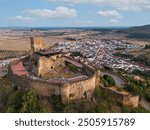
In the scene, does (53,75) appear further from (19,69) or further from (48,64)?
(19,69)

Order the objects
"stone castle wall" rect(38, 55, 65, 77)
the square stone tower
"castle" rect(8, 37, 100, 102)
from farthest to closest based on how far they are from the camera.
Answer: the square stone tower
"stone castle wall" rect(38, 55, 65, 77)
"castle" rect(8, 37, 100, 102)

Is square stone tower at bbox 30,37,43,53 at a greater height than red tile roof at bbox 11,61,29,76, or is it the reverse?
square stone tower at bbox 30,37,43,53

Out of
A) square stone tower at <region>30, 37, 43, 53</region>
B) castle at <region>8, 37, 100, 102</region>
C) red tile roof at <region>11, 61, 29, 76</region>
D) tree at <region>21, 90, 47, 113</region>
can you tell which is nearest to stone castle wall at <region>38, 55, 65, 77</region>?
castle at <region>8, 37, 100, 102</region>

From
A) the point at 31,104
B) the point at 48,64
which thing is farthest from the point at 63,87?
the point at 48,64

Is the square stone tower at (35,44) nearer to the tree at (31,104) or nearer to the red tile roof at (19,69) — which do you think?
the red tile roof at (19,69)

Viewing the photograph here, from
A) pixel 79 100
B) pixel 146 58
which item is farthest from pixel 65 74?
Answer: pixel 146 58

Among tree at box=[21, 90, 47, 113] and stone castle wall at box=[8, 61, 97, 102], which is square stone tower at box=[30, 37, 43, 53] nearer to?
stone castle wall at box=[8, 61, 97, 102]

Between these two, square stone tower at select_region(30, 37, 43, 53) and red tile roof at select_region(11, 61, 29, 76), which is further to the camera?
square stone tower at select_region(30, 37, 43, 53)
